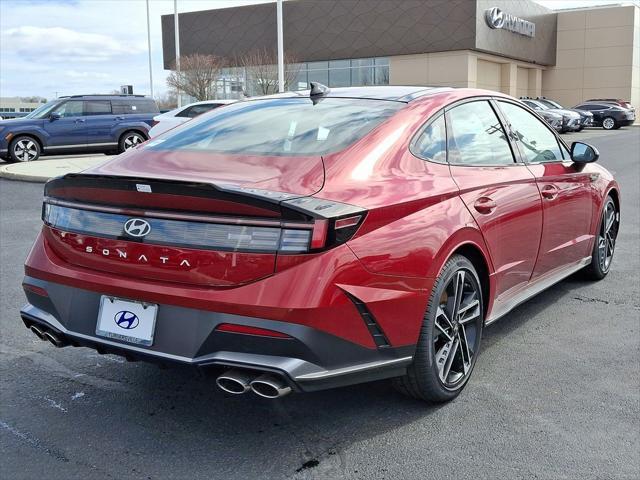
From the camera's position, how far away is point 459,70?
42.5 m

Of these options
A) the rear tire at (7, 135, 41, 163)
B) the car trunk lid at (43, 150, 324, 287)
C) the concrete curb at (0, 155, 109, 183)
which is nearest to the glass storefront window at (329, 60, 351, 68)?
the rear tire at (7, 135, 41, 163)

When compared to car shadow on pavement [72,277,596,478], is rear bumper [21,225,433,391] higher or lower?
higher

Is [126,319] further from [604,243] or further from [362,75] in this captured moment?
[362,75]

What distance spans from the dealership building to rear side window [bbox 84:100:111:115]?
25344 millimetres

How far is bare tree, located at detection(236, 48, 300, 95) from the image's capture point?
4131cm

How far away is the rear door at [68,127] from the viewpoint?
1736cm

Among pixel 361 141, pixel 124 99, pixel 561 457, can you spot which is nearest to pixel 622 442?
pixel 561 457

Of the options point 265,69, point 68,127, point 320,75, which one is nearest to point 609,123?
point 320,75

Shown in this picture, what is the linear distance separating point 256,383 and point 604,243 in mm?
4096

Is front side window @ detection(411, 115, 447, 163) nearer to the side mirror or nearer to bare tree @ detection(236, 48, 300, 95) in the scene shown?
the side mirror

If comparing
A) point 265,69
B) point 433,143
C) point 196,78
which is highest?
point 265,69

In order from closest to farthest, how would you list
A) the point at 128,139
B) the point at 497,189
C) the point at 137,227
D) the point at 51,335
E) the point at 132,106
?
the point at 137,227
the point at 51,335
the point at 497,189
the point at 128,139
the point at 132,106

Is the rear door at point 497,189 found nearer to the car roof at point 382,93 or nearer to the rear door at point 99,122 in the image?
the car roof at point 382,93

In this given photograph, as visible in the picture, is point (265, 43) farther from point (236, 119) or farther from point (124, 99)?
point (236, 119)
